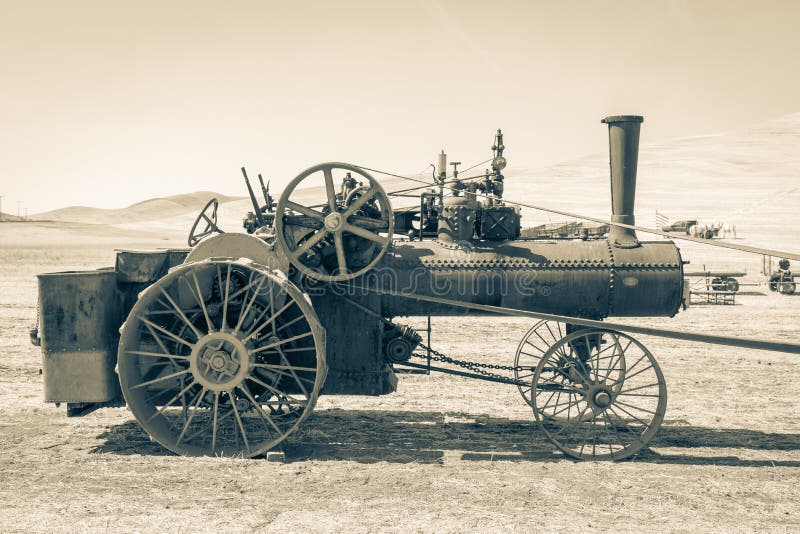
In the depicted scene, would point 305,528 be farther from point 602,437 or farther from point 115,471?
point 602,437

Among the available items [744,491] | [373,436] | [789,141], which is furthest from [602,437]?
[789,141]

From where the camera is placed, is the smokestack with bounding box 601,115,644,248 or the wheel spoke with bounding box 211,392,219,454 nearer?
the wheel spoke with bounding box 211,392,219,454

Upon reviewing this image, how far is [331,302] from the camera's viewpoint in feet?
24.4

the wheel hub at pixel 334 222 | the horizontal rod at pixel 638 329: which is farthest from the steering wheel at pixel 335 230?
the horizontal rod at pixel 638 329

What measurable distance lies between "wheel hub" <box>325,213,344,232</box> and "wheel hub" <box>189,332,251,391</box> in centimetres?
141

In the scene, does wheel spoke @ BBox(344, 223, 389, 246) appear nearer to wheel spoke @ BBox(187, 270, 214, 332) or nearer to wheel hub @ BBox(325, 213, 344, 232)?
wheel hub @ BBox(325, 213, 344, 232)

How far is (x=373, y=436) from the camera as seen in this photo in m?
7.72

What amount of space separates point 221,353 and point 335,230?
163 centimetres

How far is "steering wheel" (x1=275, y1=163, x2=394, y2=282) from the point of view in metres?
6.66

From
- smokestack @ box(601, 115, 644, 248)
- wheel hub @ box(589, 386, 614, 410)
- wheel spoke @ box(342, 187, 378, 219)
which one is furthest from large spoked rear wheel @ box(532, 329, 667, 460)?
wheel spoke @ box(342, 187, 378, 219)

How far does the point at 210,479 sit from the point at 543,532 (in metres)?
2.98

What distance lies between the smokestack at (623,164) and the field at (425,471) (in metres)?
2.48

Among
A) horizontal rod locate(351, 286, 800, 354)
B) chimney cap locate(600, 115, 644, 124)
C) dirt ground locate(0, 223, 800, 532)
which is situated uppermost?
chimney cap locate(600, 115, 644, 124)

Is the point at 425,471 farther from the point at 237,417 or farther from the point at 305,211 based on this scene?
the point at 305,211
